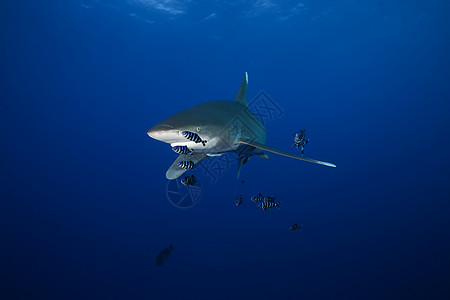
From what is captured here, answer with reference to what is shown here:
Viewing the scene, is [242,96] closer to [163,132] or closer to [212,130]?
[212,130]

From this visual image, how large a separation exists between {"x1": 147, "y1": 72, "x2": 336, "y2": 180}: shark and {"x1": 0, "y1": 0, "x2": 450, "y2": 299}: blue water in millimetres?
1688

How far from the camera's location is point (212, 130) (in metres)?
3.41

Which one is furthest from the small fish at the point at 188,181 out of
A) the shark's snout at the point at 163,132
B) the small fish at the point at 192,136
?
the shark's snout at the point at 163,132

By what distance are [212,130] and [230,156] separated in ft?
13.8

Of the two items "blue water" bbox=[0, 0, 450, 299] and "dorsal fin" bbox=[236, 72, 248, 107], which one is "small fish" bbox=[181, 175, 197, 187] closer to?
"blue water" bbox=[0, 0, 450, 299]

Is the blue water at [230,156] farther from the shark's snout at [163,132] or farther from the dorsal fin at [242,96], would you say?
the shark's snout at [163,132]

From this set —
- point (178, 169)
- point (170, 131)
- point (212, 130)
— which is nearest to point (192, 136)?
point (170, 131)

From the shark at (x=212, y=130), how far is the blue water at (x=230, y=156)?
1.69 meters
